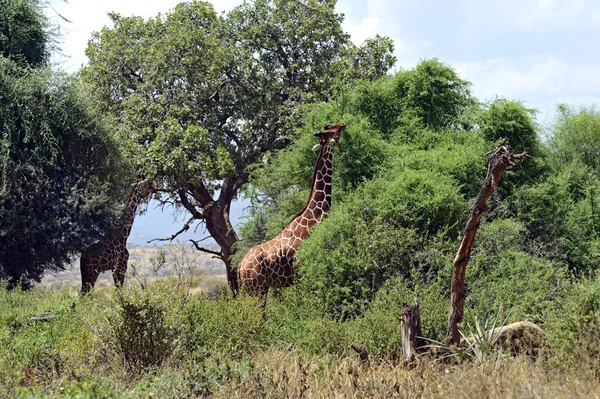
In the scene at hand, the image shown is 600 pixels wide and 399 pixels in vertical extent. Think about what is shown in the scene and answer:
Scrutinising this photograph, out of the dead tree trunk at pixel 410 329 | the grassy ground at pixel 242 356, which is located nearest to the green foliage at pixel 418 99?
the grassy ground at pixel 242 356

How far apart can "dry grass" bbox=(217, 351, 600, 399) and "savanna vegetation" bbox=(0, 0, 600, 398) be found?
5 cm

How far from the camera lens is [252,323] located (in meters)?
12.2

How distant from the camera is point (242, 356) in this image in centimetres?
1120

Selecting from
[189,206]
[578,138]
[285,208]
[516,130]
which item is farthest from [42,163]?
[578,138]

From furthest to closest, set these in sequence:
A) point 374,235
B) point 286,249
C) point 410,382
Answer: point 286,249 < point 374,235 < point 410,382

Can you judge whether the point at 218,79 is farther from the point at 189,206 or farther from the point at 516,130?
the point at 516,130

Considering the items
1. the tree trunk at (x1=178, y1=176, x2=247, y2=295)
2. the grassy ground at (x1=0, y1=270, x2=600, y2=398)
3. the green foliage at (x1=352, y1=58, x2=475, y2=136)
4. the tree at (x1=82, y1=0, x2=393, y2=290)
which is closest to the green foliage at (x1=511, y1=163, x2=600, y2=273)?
the green foliage at (x1=352, y1=58, x2=475, y2=136)

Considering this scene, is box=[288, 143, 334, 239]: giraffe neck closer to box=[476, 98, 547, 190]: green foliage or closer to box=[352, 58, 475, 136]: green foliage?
box=[352, 58, 475, 136]: green foliage

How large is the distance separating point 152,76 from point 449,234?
15549mm

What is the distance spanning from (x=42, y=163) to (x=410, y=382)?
14403mm

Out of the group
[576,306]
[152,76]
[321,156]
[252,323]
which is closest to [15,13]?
[152,76]

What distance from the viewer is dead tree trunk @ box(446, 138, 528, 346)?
33.2ft

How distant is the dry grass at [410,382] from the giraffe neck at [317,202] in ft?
18.6

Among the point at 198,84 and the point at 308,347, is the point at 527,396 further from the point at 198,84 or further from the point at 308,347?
the point at 198,84
